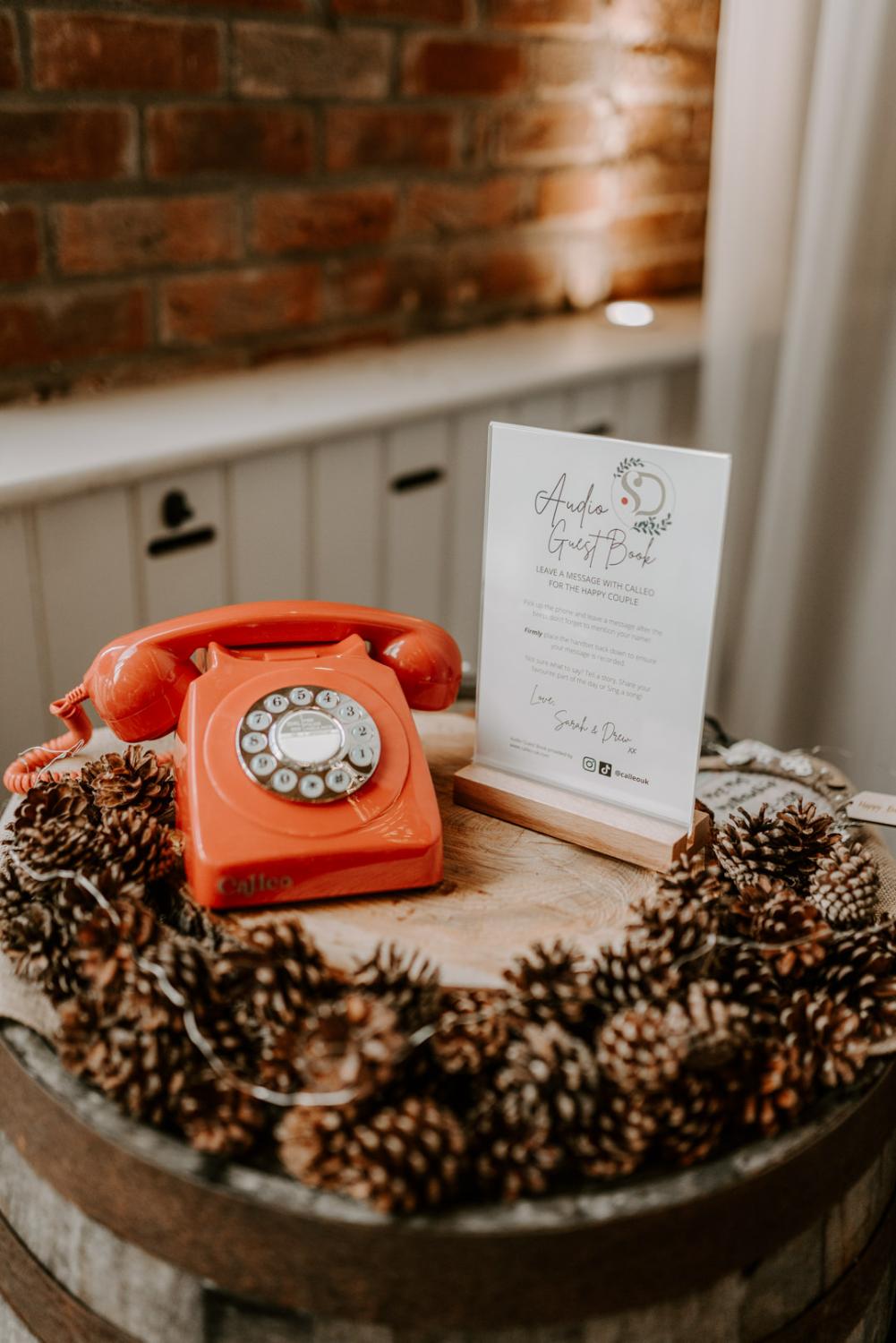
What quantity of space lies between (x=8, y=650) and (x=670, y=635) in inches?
29.3

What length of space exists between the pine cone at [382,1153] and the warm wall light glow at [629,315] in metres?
1.51

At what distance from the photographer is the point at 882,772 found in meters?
1.60

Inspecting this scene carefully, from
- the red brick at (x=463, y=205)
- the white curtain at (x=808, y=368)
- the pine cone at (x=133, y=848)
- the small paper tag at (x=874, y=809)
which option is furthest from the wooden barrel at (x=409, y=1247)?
the red brick at (x=463, y=205)

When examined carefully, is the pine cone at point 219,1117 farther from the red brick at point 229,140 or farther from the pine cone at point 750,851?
the red brick at point 229,140

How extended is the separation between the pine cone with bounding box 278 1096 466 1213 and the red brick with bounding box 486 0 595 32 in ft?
4.96

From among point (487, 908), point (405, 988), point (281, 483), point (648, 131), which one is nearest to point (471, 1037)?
point (405, 988)

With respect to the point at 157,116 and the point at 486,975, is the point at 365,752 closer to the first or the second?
the point at 486,975

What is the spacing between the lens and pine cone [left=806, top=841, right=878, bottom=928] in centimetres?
72

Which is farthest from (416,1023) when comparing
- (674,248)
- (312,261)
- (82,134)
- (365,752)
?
(674,248)

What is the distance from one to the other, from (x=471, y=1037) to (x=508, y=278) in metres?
1.42

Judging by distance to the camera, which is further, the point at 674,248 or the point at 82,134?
the point at 674,248

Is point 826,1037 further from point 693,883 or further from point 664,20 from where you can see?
point 664,20

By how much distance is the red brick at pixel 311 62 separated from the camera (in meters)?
1.40

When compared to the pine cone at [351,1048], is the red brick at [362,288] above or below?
above
